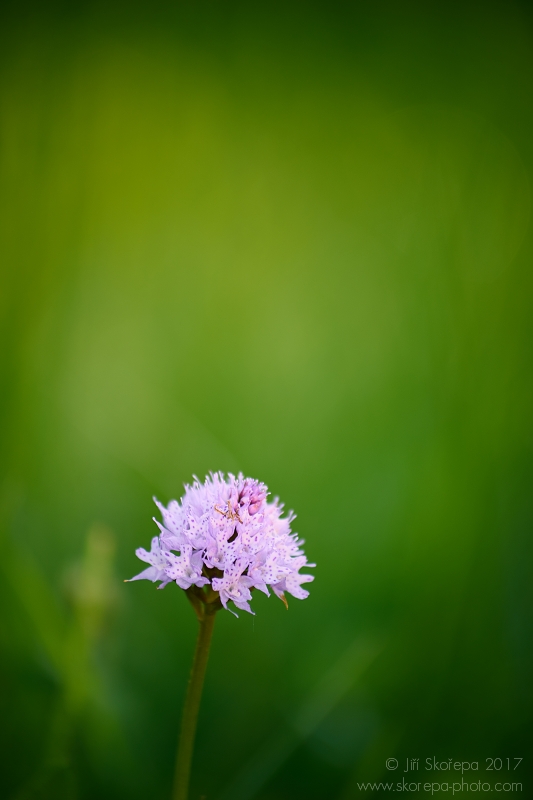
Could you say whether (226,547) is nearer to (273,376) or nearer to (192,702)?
(192,702)

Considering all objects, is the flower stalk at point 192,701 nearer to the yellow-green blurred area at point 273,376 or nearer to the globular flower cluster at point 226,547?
the globular flower cluster at point 226,547

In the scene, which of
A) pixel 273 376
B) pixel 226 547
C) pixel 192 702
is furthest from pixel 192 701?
pixel 273 376

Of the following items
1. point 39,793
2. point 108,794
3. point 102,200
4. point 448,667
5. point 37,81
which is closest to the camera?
point 39,793

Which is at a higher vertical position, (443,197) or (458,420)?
(443,197)

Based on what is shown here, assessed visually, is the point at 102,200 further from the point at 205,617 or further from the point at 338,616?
the point at 205,617

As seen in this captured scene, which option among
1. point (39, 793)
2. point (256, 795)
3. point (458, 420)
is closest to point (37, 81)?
point (458, 420)

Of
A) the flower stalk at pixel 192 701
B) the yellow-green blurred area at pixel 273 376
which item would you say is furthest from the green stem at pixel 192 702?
the yellow-green blurred area at pixel 273 376
